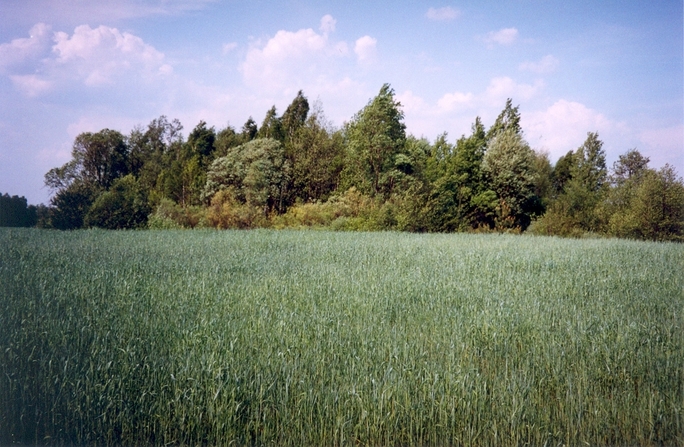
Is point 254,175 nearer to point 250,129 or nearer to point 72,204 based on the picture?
point 250,129

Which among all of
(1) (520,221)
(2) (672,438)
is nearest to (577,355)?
(2) (672,438)

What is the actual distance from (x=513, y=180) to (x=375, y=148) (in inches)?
410

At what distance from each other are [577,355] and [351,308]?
3221 millimetres

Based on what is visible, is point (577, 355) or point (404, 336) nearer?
point (577, 355)

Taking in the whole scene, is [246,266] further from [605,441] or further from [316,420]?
[605,441]

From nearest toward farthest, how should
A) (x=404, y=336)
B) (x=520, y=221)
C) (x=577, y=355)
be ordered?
(x=577, y=355) → (x=404, y=336) → (x=520, y=221)

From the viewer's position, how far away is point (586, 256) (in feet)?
42.6

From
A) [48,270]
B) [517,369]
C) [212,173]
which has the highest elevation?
[212,173]

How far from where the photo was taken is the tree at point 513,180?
29291 millimetres

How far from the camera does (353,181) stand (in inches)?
1152

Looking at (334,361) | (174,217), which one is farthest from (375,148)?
(334,361)

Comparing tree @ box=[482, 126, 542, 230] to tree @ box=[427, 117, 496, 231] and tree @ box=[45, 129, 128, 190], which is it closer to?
tree @ box=[427, 117, 496, 231]

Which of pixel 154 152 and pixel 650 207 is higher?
pixel 154 152

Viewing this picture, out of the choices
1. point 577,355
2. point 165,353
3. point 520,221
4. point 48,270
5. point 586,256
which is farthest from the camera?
point 520,221
